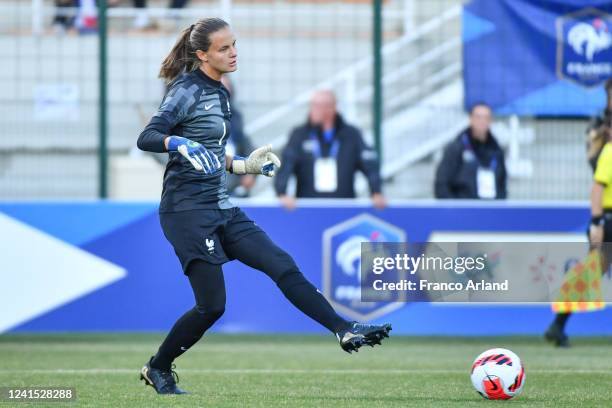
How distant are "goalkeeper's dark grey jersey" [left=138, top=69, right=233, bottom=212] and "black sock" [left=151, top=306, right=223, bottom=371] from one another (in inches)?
24.1

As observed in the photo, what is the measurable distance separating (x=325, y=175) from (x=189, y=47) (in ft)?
18.3

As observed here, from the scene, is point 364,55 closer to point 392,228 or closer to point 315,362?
point 392,228

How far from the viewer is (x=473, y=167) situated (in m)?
13.4

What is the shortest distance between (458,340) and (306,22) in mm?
4365

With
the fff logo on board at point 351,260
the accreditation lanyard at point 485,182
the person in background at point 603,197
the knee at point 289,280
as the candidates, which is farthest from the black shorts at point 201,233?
the accreditation lanyard at point 485,182

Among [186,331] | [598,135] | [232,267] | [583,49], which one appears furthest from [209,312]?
[583,49]

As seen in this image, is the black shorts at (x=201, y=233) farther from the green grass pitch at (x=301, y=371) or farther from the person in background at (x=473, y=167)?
the person in background at (x=473, y=167)

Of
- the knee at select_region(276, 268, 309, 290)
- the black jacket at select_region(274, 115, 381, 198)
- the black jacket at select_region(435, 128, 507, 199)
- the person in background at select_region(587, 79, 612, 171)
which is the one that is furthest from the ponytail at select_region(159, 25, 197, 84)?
the black jacket at select_region(435, 128, 507, 199)

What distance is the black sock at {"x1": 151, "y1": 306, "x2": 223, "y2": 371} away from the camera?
7715mm

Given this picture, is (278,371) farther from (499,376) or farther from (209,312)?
(499,376)

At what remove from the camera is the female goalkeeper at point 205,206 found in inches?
301

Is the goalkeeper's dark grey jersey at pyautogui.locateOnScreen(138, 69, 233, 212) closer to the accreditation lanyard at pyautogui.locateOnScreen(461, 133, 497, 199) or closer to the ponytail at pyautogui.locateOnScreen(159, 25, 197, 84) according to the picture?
the ponytail at pyautogui.locateOnScreen(159, 25, 197, 84)

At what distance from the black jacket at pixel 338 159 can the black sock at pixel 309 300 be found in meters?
5.47

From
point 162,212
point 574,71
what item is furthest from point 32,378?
point 574,71
